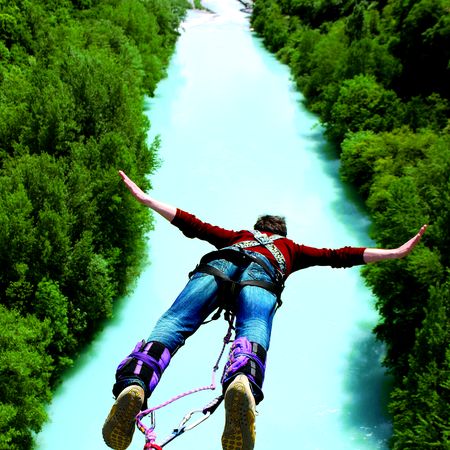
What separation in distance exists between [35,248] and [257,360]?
27.8ft

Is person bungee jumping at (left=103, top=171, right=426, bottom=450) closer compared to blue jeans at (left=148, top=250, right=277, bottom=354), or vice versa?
person bungee jumping at (left=103, top=171, right=426, bottom=450)

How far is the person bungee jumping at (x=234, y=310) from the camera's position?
4.36 meters

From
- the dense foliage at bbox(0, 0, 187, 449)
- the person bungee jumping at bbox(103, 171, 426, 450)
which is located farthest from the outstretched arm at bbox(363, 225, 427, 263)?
the dense foliage at bbox(0, 0, 187, 449)

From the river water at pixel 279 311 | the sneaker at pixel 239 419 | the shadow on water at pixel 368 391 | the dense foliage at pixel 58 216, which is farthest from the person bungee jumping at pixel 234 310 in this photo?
the shadow on water at pixel 368 391

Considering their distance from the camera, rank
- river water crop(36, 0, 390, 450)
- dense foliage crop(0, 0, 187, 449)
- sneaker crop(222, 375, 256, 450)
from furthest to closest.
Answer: river water crop(36, 0, 390, 450)
dense foliage crop(0, 0, 187, 449)
sneaker crop(222, 375, 256, 450)

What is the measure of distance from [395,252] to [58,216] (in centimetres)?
859

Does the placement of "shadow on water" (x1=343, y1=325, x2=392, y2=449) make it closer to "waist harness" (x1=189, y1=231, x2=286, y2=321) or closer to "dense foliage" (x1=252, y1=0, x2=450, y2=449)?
"dense foliage" (x1=252, y1=0, x2=450, y2=449)

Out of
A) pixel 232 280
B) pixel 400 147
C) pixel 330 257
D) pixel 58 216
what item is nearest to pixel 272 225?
pixel 330 257

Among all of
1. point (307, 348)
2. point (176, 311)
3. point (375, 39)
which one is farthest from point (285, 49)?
point (176, 311)

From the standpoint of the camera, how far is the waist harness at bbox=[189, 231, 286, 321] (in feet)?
16.7

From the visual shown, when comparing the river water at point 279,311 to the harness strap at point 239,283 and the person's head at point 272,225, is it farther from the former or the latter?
the harness strap at point 239,283

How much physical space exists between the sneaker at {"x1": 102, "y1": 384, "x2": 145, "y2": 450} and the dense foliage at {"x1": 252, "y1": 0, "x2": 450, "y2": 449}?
660 cm

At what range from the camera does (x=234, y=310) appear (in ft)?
16.8

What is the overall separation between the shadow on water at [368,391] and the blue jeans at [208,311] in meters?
8.38
